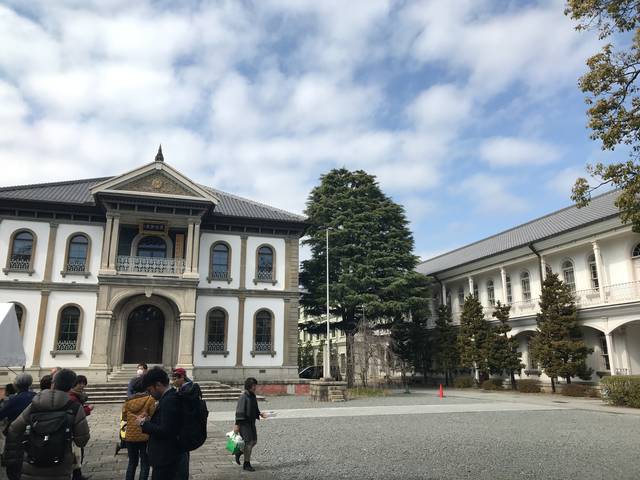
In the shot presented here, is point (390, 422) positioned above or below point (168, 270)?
below

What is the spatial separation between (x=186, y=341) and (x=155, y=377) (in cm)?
2047

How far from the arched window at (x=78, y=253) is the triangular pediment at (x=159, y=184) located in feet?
11.0

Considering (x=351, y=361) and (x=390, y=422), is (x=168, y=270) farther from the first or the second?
(x=390, y=422)

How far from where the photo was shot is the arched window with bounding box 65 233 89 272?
1001 inches

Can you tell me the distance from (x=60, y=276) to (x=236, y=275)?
854 centimetres

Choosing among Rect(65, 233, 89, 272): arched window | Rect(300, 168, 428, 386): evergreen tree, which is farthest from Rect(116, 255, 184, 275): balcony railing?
Rect(300, 168, 428, 386): evergreen tree

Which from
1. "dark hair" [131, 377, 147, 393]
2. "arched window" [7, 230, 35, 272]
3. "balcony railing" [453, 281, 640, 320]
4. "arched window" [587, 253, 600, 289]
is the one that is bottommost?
"dark hair" [131, 377, 147, 393]

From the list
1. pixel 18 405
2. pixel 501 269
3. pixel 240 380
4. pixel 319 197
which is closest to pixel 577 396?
pixel 501 269

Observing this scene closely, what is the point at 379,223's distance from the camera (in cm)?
3344

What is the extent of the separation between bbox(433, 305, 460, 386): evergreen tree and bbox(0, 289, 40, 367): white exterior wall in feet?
75.4

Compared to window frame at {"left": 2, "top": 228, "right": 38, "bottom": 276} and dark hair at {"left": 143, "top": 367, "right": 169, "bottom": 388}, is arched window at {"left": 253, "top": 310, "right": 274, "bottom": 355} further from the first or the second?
dark hair at {"left": 143, "top": 367, "right": 169, "bottom": 388}

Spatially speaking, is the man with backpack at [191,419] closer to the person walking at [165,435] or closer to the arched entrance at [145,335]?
the person walking at [165,435]

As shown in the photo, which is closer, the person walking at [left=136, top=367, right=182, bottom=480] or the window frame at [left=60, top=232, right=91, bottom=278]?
the person walking at [left=136, top=367, right=182, bottom=480]

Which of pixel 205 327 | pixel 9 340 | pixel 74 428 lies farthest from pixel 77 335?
pixel 74 428
